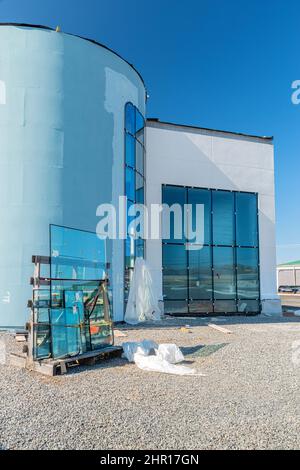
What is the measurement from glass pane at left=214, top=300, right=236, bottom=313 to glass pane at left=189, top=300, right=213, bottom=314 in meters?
0.28

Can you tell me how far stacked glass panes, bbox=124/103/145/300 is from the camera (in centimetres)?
1411

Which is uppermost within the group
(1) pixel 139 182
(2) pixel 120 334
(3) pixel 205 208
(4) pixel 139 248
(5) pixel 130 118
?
(5) pixel 130 118

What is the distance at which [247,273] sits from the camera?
1744cm

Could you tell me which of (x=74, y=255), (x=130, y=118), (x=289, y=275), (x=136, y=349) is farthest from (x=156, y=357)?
(x=289, y=275)

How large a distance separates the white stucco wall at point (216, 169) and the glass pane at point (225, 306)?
148 centimetres

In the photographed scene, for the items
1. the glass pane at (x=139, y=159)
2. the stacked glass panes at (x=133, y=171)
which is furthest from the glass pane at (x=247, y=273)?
the glass pane at (x=139, y=159)

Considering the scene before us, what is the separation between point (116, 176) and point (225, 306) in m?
7.29

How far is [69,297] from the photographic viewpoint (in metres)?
7.54

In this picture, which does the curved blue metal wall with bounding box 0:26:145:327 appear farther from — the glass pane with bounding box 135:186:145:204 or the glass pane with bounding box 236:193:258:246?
the glass pane with bounding box 236:193:258:246

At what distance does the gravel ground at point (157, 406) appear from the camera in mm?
3969

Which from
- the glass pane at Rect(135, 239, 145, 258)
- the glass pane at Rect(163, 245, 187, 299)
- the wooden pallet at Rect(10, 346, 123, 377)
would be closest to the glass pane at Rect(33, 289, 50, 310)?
the wooden pallet at Rect(10, 346, 123, 377)

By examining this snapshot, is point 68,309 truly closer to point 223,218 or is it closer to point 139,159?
point 139,159

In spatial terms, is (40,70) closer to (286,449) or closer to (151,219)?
(151,219)

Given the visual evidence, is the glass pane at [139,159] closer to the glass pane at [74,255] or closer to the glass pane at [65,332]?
the glass pane at [74,255]
